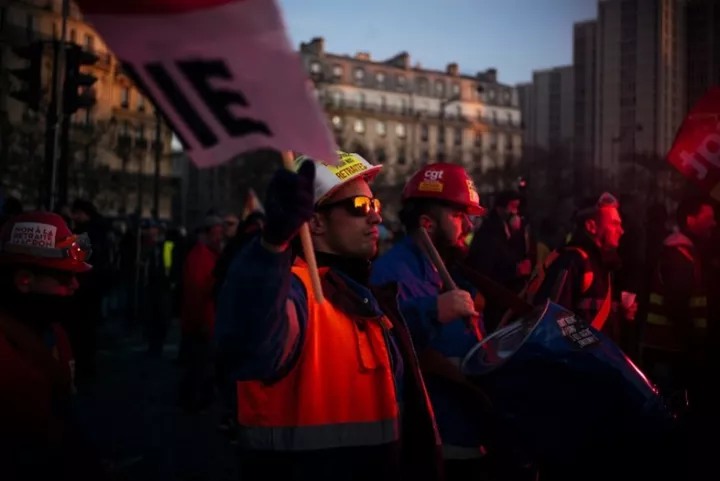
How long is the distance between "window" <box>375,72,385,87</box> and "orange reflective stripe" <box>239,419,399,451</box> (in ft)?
338

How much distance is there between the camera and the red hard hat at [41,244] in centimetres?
282

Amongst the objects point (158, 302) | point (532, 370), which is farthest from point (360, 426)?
point (158, 302)

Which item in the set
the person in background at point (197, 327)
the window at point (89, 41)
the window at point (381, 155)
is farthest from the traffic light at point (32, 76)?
the window at point (381, 155)

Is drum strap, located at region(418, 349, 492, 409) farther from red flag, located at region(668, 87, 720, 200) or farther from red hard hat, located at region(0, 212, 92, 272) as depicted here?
red flag, located at region(668, 87, 720, 200)

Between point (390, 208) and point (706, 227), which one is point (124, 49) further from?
point (390, 208)

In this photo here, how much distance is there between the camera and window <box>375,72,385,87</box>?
103 m

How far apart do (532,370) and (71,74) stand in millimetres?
7773

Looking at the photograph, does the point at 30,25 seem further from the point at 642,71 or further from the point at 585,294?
the point at 642,71

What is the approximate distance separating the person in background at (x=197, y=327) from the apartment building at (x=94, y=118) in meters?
1.68

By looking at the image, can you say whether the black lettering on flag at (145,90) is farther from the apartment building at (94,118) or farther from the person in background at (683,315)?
the person in background at (683,315)

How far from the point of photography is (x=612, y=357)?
2852mm

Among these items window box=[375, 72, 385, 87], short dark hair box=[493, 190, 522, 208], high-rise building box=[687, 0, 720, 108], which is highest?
window box=[375, 72, 385, 87]

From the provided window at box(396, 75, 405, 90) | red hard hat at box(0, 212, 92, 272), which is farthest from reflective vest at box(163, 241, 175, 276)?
window at box(396, 75, 405, 90)

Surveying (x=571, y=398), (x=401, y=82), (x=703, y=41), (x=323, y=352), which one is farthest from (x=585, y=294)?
(x=401, y=82)
